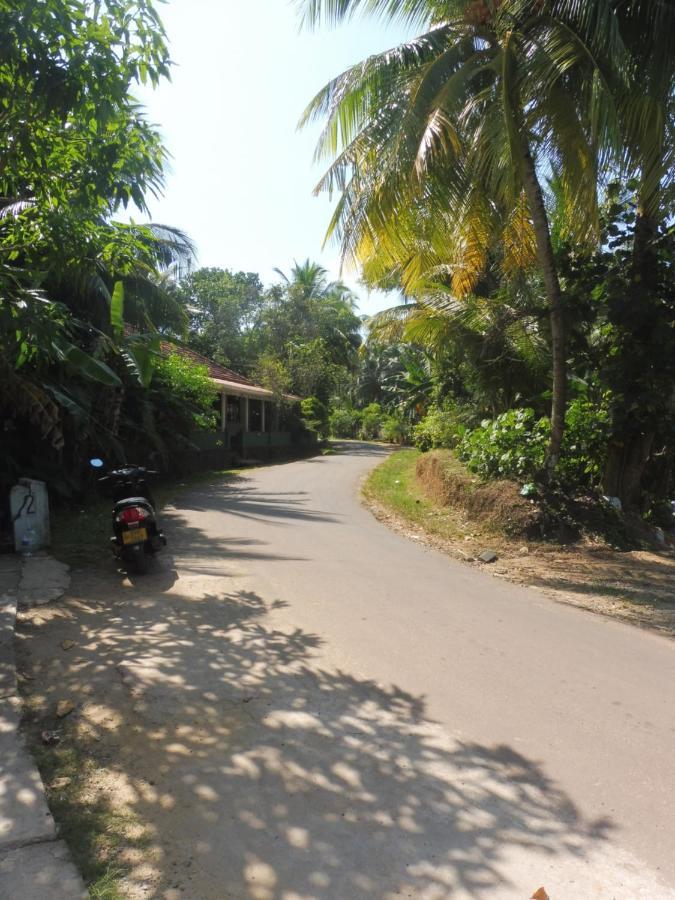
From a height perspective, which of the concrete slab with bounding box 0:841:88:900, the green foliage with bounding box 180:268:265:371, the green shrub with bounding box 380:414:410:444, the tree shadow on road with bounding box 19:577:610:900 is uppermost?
the green foliage with bounding box 180:268:265:371

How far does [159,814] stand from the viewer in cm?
280

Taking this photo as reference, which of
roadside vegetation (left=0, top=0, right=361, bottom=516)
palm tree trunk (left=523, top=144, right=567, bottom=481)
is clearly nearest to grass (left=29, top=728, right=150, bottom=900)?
roadside vegetation (left=0, top=0, right=361, bottom=516)

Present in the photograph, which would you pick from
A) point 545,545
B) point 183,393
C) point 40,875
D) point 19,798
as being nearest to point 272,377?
point 183,393

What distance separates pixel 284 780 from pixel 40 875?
1.14 metres

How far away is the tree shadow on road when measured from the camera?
2488 millimetres

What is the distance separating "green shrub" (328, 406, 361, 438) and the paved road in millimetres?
46567

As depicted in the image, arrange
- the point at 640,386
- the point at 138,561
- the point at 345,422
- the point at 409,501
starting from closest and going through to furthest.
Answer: the point at 138,561, the point at 640,386, the point at 409,501, the point at 345,422

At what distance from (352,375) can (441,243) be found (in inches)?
1659

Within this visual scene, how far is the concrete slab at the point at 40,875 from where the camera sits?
2213 millimetres

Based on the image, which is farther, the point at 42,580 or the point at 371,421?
the point at 371,421

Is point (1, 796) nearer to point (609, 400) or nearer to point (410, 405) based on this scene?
point (609, 400)

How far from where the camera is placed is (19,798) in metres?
2.76

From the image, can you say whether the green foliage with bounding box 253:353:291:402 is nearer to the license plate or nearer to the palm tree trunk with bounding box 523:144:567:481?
the palm tree trunk with bounding box 523:144:567:481

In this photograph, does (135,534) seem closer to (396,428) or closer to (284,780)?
(284,780)
